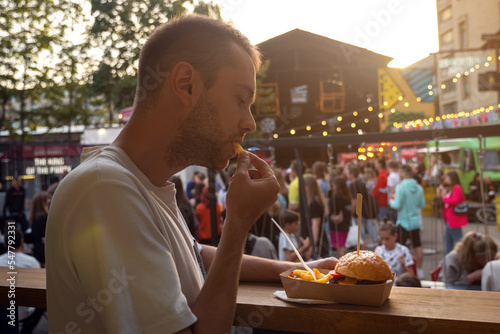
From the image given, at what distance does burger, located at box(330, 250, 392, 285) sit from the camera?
153 cm

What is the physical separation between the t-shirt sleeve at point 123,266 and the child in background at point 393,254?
5.22 m

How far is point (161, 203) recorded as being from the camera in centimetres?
141

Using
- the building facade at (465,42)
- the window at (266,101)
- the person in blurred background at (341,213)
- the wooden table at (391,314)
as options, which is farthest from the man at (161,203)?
the building facade at (465,42)

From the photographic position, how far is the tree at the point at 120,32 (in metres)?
18.4

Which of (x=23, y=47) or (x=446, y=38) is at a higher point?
(x=446, y=38)

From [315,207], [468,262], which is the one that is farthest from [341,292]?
[315,207]

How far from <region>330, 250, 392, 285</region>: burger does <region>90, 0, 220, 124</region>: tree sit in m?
17.5

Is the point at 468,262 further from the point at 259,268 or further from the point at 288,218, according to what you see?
the point at 259,268

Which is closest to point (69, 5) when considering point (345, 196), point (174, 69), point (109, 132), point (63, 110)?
point (63, 110)

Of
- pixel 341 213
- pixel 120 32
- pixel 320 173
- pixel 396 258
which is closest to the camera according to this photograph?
pixel 396 258

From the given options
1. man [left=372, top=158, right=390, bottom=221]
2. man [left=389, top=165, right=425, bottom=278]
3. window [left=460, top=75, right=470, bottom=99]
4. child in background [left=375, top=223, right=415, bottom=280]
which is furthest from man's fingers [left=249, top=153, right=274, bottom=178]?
window [left=460, top=75, right=470, bottom=99]

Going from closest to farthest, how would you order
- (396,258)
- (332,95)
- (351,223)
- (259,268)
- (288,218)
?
(259,268) → (396,258) → (288,218) → (351,223) → (332,95)

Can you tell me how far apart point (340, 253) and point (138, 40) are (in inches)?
563

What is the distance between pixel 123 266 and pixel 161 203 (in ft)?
1.08
